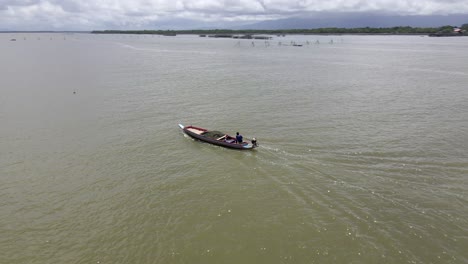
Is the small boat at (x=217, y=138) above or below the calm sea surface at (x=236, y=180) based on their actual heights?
above

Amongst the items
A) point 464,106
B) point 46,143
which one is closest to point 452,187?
point 464,106

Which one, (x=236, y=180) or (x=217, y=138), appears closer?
(x=236, y=180)

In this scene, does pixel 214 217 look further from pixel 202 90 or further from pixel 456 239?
pixel 202 90

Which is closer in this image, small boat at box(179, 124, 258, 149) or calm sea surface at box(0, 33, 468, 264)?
calm sea surface at box(0, 33, 468, 264)

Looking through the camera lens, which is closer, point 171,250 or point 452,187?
point 171,250

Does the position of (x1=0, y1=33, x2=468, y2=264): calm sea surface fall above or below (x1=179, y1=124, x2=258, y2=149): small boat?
below
